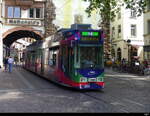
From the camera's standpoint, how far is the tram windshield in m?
12.9

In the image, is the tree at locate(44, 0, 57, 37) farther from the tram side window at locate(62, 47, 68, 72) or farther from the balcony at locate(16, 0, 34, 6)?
the tram side window at locate(62, 47, 68, 72)

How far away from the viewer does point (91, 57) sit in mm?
13031

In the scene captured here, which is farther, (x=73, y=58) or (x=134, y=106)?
(x=73, y=58)

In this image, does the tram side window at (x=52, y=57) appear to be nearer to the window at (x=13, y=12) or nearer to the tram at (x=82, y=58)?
the tram at (x=82, y=58)

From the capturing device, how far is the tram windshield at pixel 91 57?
12.9 m

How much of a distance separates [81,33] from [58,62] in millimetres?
2390

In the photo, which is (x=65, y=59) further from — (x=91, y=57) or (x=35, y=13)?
(x=35, y=13)

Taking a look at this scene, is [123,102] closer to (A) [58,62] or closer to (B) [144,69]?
(A) [58,62]

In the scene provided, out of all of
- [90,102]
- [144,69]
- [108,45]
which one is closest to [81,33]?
[90,102]

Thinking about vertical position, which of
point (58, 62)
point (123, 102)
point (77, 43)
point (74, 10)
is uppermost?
point (74, 10)

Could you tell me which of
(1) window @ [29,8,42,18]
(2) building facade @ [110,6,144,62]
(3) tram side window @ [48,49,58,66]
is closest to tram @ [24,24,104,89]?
(3) tram side window @ [48,49,58,66]

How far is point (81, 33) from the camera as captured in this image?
42.4ft

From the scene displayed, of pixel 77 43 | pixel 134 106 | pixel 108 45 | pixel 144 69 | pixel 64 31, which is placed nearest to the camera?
pixel 134 106

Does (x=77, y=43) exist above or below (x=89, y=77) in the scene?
above
